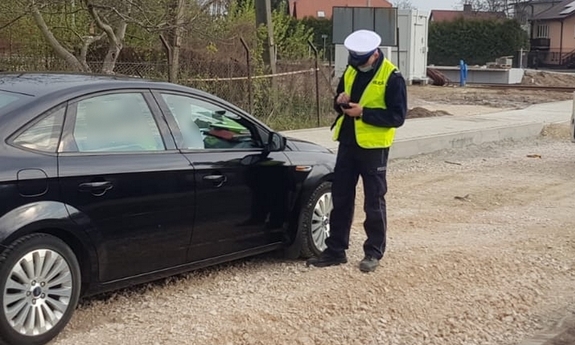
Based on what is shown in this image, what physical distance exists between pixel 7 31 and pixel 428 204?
8057 mm

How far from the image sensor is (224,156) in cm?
583

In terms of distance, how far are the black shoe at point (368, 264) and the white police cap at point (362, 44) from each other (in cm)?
163

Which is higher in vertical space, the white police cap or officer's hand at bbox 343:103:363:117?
the white police cap

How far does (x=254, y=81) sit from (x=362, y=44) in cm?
961

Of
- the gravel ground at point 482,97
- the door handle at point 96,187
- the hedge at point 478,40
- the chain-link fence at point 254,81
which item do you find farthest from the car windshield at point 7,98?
the hedge at point 478,40

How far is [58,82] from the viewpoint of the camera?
5.20 meters

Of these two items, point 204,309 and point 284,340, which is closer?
point 284,340

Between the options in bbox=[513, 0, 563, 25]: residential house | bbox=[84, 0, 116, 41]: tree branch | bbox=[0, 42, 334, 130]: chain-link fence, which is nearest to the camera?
bbox=[84, 0, 116, 41]: tree branch

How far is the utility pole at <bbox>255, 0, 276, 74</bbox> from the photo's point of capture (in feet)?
57.3

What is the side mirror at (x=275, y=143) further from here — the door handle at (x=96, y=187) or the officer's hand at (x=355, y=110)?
the door handle at (x=96, y=187)

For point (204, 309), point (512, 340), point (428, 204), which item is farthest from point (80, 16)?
point (512, 340)

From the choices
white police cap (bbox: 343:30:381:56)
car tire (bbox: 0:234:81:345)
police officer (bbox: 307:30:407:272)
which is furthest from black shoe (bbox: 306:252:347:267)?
car tire (bbox: 0:234:81:345)

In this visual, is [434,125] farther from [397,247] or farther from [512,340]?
[512,340]

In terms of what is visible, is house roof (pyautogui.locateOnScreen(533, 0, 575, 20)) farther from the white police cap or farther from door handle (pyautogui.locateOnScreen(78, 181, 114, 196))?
door handle (pyautogui.locateOnScreen(78, 181, 114, 196))
